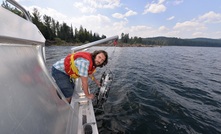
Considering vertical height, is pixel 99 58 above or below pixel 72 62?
above

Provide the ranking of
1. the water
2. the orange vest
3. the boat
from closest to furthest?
the boat → the orange vest → the water

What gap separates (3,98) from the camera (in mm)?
926

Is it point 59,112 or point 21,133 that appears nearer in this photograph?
point 21,133

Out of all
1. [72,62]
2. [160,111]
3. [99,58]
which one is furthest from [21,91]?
[160,111]

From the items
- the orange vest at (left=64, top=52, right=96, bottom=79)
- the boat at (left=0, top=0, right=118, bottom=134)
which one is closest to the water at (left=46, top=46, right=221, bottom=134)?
the orange vest at (left=64, top=52, right=96, bottom=79)

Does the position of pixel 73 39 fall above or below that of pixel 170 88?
above

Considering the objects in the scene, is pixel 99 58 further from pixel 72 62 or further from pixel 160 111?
pixel 160 111

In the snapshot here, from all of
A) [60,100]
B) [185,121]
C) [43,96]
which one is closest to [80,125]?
[60,100]

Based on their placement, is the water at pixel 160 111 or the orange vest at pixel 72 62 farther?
the water at pixel 160 111

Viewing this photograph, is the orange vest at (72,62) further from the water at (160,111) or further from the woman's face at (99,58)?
the water at (160,111)

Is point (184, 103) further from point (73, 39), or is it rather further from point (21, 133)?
point (73, 39)

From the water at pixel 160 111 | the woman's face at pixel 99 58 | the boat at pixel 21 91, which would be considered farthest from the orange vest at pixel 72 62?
the water at pixel 160 111

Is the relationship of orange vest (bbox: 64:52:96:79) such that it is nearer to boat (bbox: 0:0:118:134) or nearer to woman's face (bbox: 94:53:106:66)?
woman's face (bbox: 94:53:106:66)

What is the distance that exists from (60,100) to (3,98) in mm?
1155
